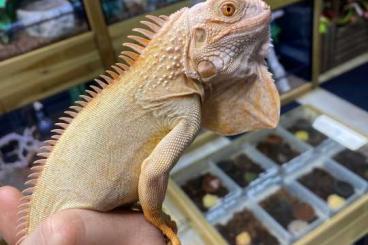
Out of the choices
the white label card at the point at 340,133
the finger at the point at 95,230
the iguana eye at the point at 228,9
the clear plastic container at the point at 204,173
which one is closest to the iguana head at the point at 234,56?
the iguana eye at the point at 228,9

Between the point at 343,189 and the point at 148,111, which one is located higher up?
the point at 148,111

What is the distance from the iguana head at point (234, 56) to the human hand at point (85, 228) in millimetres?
310

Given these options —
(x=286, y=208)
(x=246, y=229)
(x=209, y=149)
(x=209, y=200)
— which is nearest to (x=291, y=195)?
(x=286, y=208)

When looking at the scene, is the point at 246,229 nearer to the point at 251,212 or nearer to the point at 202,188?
the point at 251,212

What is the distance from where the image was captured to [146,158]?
86 cm

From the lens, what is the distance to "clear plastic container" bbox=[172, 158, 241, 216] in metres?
2.20

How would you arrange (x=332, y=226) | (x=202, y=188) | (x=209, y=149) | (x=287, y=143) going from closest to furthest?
1. (x=332, y=226)
2. (x=202, y=188)
3. (x=287, y=143)
4. (x=209, y=149)

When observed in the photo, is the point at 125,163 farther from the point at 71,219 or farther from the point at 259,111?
the point at 259,111

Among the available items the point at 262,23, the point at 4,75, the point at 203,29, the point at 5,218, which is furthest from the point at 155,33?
the point at 4,75

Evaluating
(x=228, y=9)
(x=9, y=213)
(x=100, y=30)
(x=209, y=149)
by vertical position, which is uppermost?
(x=228, y=9)

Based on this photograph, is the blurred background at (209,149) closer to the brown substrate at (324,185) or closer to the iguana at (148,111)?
the brown substrate at (324,185)

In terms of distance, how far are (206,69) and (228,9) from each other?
126mm

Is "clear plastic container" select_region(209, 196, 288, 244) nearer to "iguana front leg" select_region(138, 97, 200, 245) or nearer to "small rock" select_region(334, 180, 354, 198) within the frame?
"small rock" select_region(334, 180, 354, 198)

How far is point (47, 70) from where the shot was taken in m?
1.89
